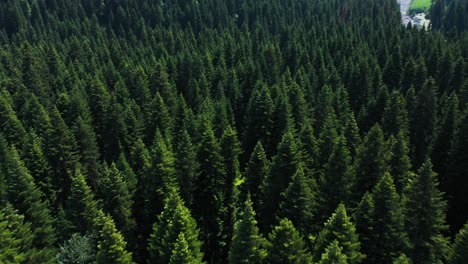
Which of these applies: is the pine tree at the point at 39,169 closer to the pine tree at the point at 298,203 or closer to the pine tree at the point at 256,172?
the pine tree at the point at 256,172

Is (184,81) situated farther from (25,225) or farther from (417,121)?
(25,225)

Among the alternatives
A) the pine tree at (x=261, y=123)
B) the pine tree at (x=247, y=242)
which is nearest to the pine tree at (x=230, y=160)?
the pine tree at (x=261, y=123)

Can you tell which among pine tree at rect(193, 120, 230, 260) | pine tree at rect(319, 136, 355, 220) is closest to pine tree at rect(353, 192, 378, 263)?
pine tree at rect(319, 136, 355, 220)

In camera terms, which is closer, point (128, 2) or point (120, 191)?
point (120, 191)

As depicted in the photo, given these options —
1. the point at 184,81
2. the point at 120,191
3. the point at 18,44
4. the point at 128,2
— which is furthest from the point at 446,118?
the point at 128,2

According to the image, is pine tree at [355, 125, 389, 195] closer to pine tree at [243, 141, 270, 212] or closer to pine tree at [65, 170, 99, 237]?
pine tree at [243, 141, 270, 212]

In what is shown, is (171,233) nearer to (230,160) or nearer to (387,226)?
(387,226)

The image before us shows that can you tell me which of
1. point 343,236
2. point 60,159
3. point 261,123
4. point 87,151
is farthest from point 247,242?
point 87,151
